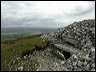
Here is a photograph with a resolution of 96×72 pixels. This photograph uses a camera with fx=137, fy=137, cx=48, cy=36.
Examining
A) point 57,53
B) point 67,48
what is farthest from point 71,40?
point 57,53

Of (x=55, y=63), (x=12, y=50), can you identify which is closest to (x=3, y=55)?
(x=12, y=50)

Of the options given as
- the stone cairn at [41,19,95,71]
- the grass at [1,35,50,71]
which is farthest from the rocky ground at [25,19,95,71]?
the grass at [1,35,50,71]

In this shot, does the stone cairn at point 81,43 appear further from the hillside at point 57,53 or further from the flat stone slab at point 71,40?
the flat stone slab at point 71,40

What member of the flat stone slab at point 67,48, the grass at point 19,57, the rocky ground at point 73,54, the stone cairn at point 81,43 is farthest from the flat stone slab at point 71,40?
the grass at point 19,57

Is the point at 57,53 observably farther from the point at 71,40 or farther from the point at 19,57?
the point at 19,57

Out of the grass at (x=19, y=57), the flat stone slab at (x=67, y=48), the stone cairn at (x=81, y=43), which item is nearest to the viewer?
the stone cairn at (x=81, y=43)

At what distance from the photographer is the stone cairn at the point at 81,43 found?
23920 millimetres

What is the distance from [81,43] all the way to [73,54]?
5.11 m

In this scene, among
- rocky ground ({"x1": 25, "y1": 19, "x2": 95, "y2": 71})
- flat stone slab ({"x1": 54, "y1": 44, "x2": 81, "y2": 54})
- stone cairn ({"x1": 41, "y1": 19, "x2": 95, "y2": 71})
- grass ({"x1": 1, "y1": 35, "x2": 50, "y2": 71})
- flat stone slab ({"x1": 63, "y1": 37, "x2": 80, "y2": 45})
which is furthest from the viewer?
flat stone slab ({"x1": 63, "y1": 37, "x2": 80, "y2": 45})

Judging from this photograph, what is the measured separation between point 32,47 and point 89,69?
1606cm

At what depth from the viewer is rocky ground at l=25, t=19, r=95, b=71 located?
80.0ft

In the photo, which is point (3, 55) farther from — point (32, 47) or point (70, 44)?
point (70, 44)

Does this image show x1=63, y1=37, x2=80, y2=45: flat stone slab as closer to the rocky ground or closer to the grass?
the rocky ground

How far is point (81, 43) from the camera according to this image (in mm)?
32625
